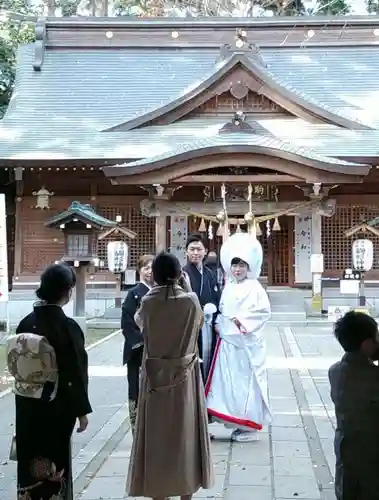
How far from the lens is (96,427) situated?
5.89m

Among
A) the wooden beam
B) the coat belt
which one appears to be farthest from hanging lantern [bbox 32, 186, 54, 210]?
the coat belt

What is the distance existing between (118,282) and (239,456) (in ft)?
34.3

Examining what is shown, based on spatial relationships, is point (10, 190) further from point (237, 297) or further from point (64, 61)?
point (237, 297)

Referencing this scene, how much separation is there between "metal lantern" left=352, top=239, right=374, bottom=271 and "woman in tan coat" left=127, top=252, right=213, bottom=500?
1176cm

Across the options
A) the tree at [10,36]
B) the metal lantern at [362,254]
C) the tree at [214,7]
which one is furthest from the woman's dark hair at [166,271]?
the tree at [214,7]

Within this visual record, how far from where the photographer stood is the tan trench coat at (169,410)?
11.8 feet

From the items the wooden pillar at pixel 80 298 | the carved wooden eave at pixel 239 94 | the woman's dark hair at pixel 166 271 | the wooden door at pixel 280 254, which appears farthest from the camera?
the wooden door at pixel 280 254

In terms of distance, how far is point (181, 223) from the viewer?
16984mm

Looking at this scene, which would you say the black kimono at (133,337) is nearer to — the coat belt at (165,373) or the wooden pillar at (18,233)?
the coat belt at (165,373)

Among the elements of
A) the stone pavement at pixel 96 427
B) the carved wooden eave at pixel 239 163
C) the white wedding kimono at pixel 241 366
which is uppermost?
the carved wooden eave at pixel 239 163

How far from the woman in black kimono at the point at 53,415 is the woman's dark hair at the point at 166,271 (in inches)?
23.6

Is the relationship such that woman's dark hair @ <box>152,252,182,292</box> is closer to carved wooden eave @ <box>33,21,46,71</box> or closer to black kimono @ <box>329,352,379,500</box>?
→ black kimono @ <box>329,352,379,500</box>

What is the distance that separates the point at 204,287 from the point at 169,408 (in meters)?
1.87

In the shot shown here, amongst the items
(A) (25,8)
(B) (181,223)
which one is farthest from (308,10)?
(B) (181,223)
